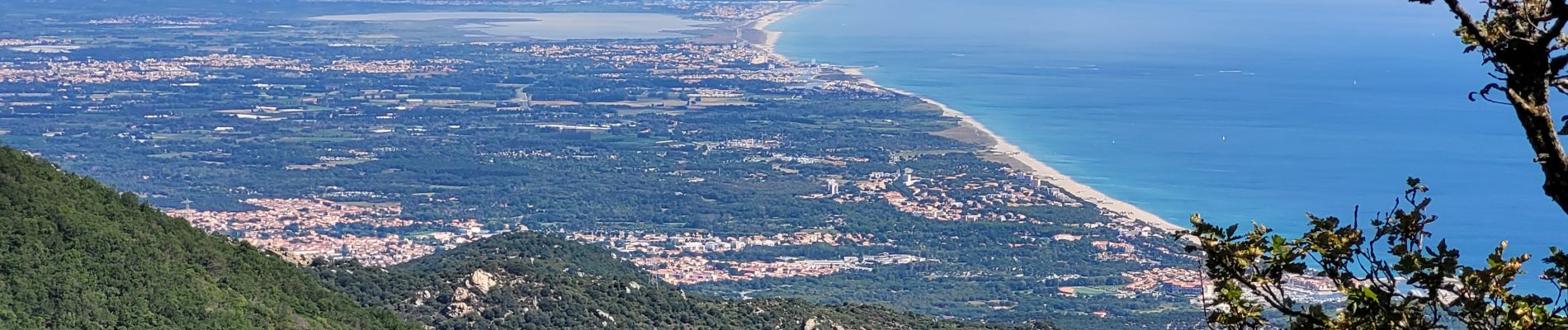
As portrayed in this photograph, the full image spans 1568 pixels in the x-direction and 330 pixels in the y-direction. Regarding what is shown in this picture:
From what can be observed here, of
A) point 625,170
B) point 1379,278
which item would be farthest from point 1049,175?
point 1379,278

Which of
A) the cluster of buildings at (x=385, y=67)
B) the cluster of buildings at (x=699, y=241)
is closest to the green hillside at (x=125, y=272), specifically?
the cluster of buildings at (x=699, y=241)

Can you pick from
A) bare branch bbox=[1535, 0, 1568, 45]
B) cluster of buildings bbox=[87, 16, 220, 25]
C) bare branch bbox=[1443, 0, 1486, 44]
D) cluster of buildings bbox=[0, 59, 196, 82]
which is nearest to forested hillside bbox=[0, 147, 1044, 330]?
bare branch bbox=[1443, 0, 1486, 44]

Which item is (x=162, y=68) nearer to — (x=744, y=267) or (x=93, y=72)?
(x=93, y=72)

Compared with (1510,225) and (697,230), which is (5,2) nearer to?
(697,230)

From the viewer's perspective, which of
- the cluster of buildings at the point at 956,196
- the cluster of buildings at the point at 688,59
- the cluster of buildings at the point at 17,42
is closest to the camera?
the cluster of buildings at the point at 956,196

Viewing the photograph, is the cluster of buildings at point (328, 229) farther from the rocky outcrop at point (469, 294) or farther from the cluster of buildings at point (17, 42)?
the cluster of buildings at point (17, 42)

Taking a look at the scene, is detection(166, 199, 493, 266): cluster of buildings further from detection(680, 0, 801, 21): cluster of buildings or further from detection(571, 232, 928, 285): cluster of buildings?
detection(680, 0, 801, 21): cluster of buildings
